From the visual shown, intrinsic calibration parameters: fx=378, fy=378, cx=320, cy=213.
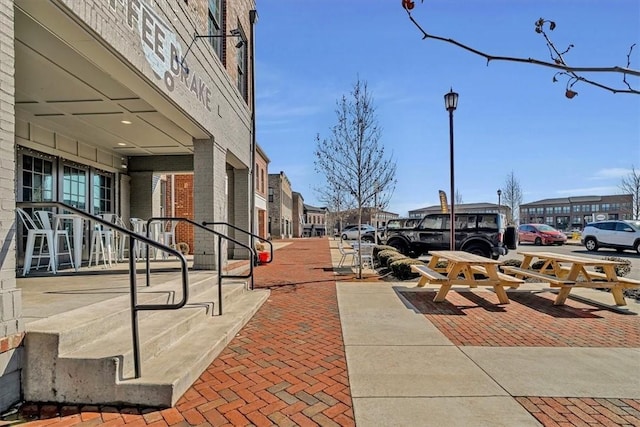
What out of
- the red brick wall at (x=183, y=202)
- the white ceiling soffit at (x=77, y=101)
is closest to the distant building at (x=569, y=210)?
the red brick wall at (x=183, y=202)

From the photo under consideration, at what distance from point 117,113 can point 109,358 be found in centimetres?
516

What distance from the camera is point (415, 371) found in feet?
11.3

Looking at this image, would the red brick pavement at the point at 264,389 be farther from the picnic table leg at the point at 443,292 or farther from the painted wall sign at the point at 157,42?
the painted wall sign at the point at 157,42

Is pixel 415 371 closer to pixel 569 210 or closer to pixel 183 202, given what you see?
pixel 183 202

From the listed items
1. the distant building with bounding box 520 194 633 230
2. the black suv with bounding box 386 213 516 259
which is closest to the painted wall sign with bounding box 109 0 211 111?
the black suv with bounding box 386 213 516 259

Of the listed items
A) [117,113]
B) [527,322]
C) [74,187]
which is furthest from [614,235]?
[74,187]

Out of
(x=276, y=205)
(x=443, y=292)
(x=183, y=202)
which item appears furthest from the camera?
(x=276, y=205)

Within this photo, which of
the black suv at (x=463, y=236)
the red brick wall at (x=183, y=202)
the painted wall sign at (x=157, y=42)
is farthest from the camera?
the red brick wall at (x=183, y=202)

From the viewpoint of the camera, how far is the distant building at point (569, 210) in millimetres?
92375

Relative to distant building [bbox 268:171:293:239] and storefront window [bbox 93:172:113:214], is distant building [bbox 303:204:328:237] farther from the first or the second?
storefront window [bbox 93:172:113:214]

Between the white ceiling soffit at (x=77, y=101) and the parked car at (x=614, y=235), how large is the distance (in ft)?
63.7

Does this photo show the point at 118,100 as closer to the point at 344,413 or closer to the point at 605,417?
the point at 344,413

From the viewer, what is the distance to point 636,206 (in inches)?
1137

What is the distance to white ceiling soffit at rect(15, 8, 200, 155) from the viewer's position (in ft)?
13.6
